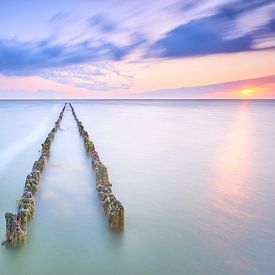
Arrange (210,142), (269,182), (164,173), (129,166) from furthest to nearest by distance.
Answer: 1. (210,142)
2. (129,166)
3. (164,173)
4. (269,182)

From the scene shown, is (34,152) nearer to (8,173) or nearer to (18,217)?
(8,173)

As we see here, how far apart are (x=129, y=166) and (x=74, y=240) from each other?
8.53 metres

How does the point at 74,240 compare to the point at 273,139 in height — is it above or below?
below

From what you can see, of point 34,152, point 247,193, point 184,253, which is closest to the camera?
point 184,253

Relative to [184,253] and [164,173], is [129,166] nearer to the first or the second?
[164,173]

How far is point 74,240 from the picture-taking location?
339 inches

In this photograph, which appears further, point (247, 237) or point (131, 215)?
point (131, 215)

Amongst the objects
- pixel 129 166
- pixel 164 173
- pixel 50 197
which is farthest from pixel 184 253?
pixel 129 166

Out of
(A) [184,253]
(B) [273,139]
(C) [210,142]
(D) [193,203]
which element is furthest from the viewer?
(B) [273,139]

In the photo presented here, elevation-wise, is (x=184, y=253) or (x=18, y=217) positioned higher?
(x=18, y=217)

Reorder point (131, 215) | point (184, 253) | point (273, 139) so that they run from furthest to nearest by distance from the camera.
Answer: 1. point (273, 139)
2. point (131, 215)
3. point (184, 253)

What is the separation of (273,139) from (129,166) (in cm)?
1670

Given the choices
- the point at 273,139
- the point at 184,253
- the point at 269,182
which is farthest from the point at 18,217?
the point at 273,139

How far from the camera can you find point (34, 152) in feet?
67.3
